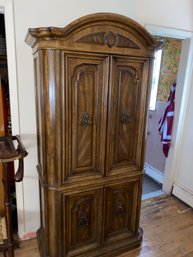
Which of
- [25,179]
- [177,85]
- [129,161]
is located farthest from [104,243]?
[177,85]

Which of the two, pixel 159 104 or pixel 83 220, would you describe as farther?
pixel 159 104

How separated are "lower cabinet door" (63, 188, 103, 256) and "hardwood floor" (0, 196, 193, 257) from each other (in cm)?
39

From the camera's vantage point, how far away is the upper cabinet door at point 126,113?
5.03ft

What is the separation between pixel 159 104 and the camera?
3328 millimetres

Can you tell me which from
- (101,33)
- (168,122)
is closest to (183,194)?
(168,122)

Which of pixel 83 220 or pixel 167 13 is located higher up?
pixel 167 13

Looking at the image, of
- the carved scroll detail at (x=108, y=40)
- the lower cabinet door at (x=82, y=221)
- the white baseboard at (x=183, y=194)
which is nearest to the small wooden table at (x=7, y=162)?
the lower cabinet door at (x=82, y=221)

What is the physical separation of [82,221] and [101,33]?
142cm

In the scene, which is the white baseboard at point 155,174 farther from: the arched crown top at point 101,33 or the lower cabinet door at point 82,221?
the arched crown top at point 101,33

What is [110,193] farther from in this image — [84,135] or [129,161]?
[84,135]

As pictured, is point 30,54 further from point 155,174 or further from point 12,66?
point 155,174

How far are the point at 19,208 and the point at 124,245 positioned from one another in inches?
40.8

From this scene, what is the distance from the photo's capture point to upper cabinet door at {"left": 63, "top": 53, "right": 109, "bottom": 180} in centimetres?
139

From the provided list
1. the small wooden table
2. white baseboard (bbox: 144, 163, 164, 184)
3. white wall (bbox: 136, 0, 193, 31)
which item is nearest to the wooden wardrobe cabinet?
the small wooden table
